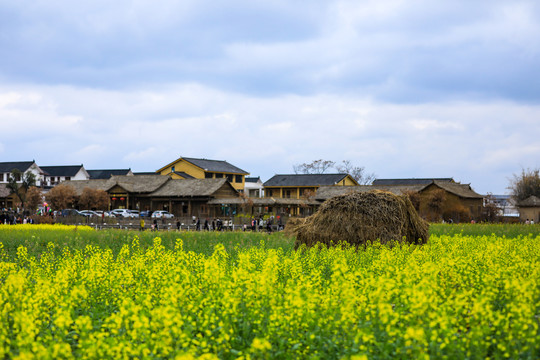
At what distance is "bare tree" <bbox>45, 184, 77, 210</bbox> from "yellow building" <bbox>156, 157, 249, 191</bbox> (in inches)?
535

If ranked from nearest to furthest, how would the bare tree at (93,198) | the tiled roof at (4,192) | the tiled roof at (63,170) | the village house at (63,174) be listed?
1. the bare tree at (93,198)
2. the tiled roof at (4,192)
3. the village house at (63,174)
4. the tiled roof at (63,170)

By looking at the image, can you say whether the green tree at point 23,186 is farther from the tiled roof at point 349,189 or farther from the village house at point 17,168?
the tiled roof at point 349,189

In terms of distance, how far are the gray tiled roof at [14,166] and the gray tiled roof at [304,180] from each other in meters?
40.6

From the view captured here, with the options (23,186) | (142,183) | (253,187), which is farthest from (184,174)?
(253,187)

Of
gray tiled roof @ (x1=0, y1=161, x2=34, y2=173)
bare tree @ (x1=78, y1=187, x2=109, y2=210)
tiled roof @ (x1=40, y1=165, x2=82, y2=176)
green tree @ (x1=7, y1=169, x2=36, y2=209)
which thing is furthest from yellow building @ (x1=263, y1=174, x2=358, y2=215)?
gray tiled roof @ (x1=0, y1=161, x2=34, y2=173)

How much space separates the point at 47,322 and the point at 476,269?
22.2 ft

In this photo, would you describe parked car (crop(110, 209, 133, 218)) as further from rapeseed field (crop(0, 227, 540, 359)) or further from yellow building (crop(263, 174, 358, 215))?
rapeseed field (crop(0, 227, 540, 359))

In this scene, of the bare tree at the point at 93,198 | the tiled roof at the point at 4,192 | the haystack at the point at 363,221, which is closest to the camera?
the haystack at the point at 363,221

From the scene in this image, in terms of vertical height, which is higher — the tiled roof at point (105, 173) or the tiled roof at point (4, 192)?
the tiled roof at point (105, 173)

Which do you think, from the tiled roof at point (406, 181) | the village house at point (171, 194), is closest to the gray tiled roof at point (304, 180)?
the tiled roof at point (406, 181)

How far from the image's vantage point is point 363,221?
626 inches

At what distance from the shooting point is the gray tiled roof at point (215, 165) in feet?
250

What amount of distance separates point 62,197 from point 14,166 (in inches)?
1194

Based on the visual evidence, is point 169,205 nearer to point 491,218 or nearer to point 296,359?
point 491,218
